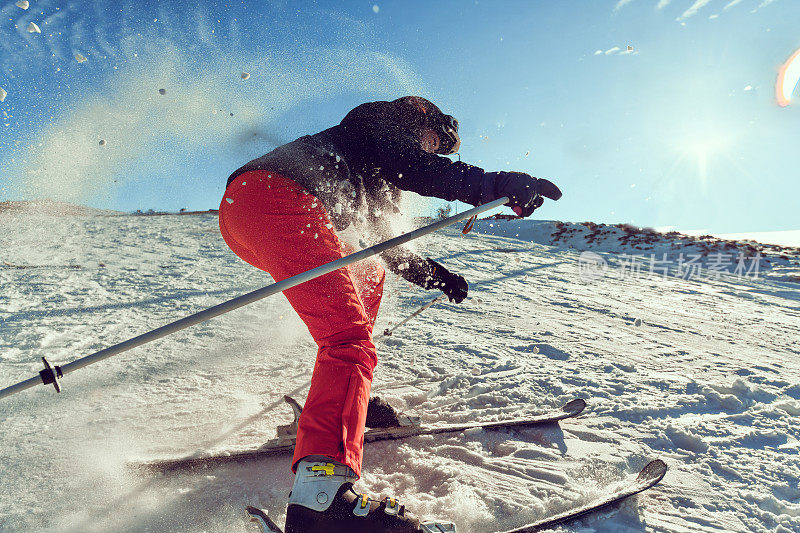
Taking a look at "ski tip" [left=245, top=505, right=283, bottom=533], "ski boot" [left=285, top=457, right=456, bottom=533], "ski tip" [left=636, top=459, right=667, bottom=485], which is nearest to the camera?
"ski boot" [left=285, top=457, right=456, bottom=533]

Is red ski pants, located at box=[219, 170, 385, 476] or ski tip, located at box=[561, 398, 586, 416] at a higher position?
red ski pants, located at box=[219, 170, 385, 476]

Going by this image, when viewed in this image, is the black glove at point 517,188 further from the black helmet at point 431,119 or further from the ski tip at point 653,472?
the ski tip at point 653,472

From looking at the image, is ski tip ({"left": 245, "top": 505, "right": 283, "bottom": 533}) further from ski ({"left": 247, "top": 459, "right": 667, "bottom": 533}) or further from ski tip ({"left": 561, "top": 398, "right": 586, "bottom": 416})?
ski tip ({"left": 561, "top": 398, "right": 586, "bottom": 416})

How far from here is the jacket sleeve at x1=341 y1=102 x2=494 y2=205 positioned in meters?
1.54

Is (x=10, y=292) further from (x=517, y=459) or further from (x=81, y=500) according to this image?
(x=517, y=459)

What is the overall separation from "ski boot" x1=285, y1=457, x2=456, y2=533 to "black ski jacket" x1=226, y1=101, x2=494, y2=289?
908mm

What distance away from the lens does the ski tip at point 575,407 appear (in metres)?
2.18

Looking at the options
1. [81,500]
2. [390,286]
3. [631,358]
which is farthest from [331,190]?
[390,286]

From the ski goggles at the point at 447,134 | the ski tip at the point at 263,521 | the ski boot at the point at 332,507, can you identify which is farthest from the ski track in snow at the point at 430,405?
the ski goggles at the point at 447,134

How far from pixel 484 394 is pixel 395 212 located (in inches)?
49.2

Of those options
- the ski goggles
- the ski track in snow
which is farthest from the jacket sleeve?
the ski track in snow

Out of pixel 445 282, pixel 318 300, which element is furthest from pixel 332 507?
pixel 445 282

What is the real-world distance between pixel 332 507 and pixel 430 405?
4.26 feet

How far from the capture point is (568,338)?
3646 millimetres
